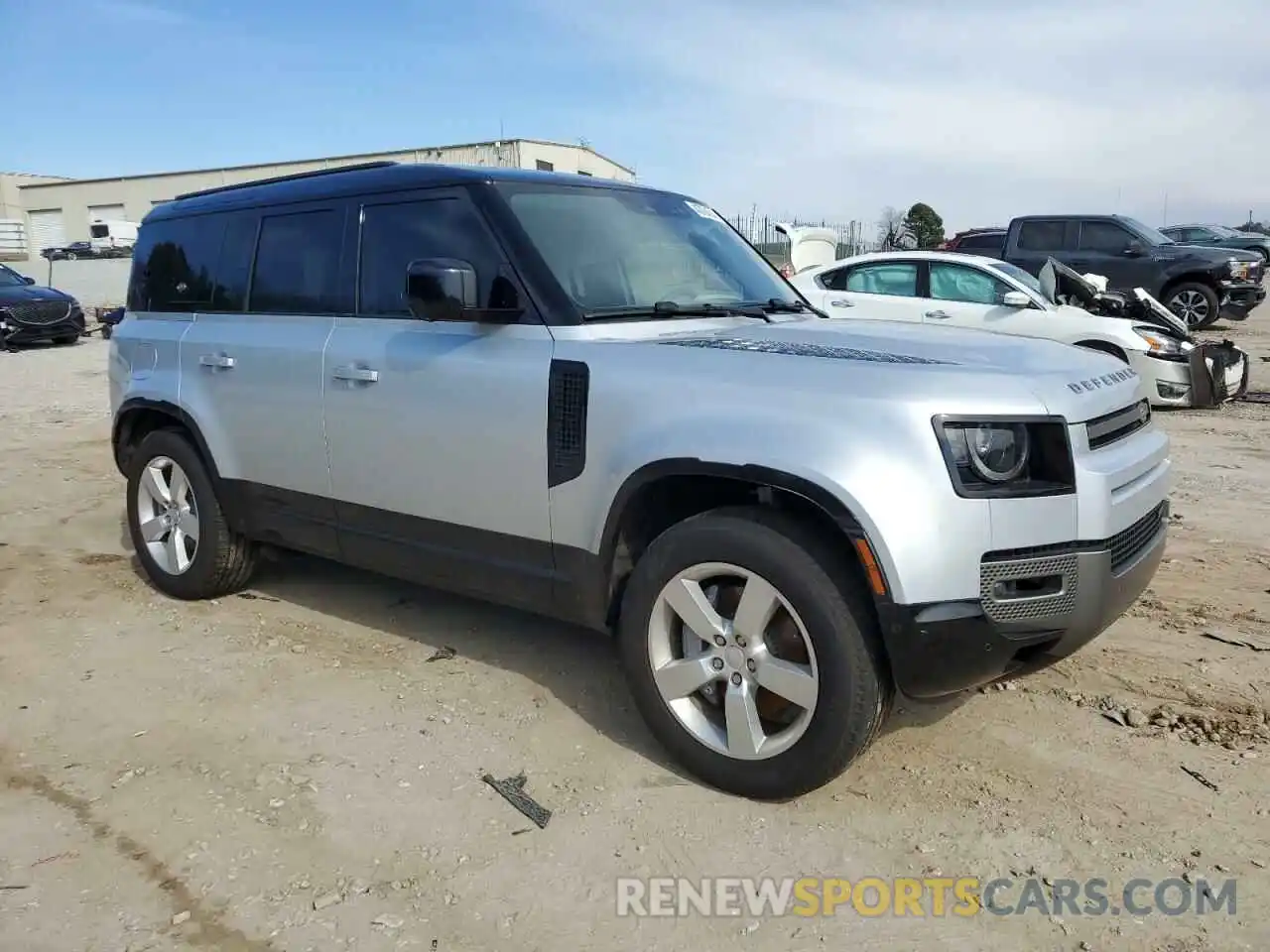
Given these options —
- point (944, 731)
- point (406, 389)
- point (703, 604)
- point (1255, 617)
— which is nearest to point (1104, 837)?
point (944, 731)

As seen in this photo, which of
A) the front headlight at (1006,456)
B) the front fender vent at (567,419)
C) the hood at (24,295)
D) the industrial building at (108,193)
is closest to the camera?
the front headlight at (1006,456)

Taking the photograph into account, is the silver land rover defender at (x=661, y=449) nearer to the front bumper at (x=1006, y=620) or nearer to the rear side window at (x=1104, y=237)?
the front bumper at (x=1006, y=620)

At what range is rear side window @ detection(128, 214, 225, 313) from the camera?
15.6 ft

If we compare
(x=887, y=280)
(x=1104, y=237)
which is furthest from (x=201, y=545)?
(x=1104, y=237)

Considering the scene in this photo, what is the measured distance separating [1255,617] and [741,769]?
8.90 ft

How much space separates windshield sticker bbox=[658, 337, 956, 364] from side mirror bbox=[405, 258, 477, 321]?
68 centimetres

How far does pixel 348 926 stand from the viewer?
2.50m

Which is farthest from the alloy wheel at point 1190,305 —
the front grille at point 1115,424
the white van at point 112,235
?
the white van at point 112,235

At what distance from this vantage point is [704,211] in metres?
4.51

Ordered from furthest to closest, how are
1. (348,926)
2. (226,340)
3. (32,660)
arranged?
(226,340)
(32,660)
(348,926)

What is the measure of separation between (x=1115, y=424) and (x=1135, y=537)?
→ 13.7 inches

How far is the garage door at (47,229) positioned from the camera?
55438mm

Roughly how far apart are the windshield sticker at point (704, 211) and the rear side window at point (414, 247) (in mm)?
1212

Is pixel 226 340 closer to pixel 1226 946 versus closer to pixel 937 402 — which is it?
pixel 937 402
